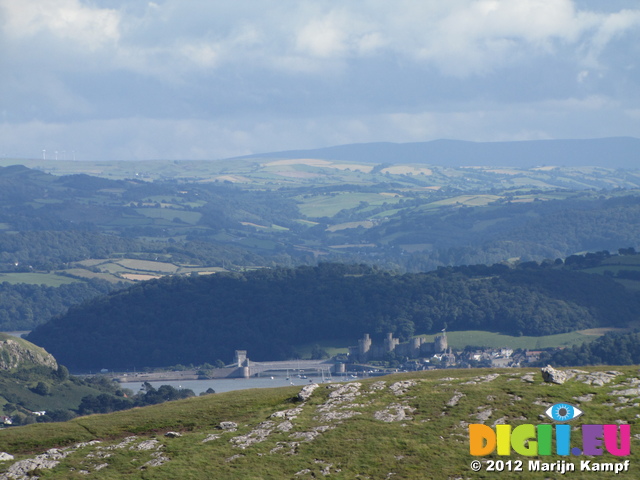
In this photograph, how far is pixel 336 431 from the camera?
4153 cm

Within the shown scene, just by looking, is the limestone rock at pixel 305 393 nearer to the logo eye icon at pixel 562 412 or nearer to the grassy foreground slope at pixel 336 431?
the grassy foreground slope at pixel 336 431

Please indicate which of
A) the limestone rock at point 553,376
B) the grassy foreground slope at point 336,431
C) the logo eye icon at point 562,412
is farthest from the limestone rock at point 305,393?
the logo eye icon at point 562,412

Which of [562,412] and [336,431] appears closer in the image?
[336,431]

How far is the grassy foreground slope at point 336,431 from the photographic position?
127 ft

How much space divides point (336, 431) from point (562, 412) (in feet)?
25.8

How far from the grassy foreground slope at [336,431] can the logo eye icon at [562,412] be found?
0.30 metres

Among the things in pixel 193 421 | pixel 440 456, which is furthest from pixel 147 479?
pixel 440 456

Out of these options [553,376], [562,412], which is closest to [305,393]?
[553,376]

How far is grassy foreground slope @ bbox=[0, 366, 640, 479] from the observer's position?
38.8 m

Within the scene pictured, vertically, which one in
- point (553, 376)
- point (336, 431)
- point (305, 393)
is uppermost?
point (553, 376)

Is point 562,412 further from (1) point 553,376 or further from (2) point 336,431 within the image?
(2) point 336,431

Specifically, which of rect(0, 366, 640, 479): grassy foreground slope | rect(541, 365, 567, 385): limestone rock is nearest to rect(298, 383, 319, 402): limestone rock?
rect(0, 366, 640, 479): grassy foreground slope

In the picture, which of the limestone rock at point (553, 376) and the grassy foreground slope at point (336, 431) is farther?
the limestone rock at point (553, 376)

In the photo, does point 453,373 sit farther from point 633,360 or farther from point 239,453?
point 633,360
